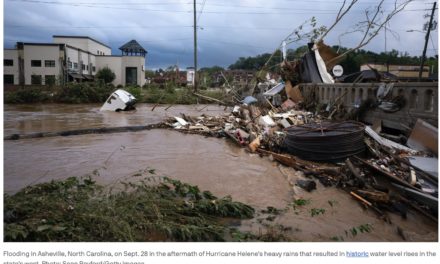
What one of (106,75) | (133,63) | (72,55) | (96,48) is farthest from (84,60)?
(96,48)

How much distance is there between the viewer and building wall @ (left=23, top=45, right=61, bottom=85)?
45.7 meters

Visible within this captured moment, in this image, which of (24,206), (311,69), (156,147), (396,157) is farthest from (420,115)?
(311,69)

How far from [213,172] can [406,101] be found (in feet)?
17.1

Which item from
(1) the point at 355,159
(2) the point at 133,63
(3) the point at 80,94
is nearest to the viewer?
(1) the point at 355,159

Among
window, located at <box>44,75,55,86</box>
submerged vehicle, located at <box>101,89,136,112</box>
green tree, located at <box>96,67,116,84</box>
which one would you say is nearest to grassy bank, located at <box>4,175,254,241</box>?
submerged vehicle, located at <box>101,89,136,112</box>

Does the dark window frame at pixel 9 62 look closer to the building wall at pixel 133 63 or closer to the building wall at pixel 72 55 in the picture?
the building wall at pixel 72 55

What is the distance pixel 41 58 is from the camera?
46.2 metres

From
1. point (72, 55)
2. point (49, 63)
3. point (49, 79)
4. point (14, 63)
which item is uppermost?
point (72, 55)

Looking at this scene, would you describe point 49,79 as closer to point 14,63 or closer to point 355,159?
point 14,63

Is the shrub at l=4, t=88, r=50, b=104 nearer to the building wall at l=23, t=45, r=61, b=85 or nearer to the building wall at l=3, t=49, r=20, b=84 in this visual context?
the building wall at l=23, t=45, r=61, b=85

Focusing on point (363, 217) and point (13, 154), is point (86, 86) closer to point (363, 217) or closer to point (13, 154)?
point (13, 154)

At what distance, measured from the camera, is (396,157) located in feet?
24.2

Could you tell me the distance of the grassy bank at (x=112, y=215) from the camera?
366 centimetres

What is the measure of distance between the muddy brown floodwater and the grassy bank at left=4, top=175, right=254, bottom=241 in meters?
0.55
